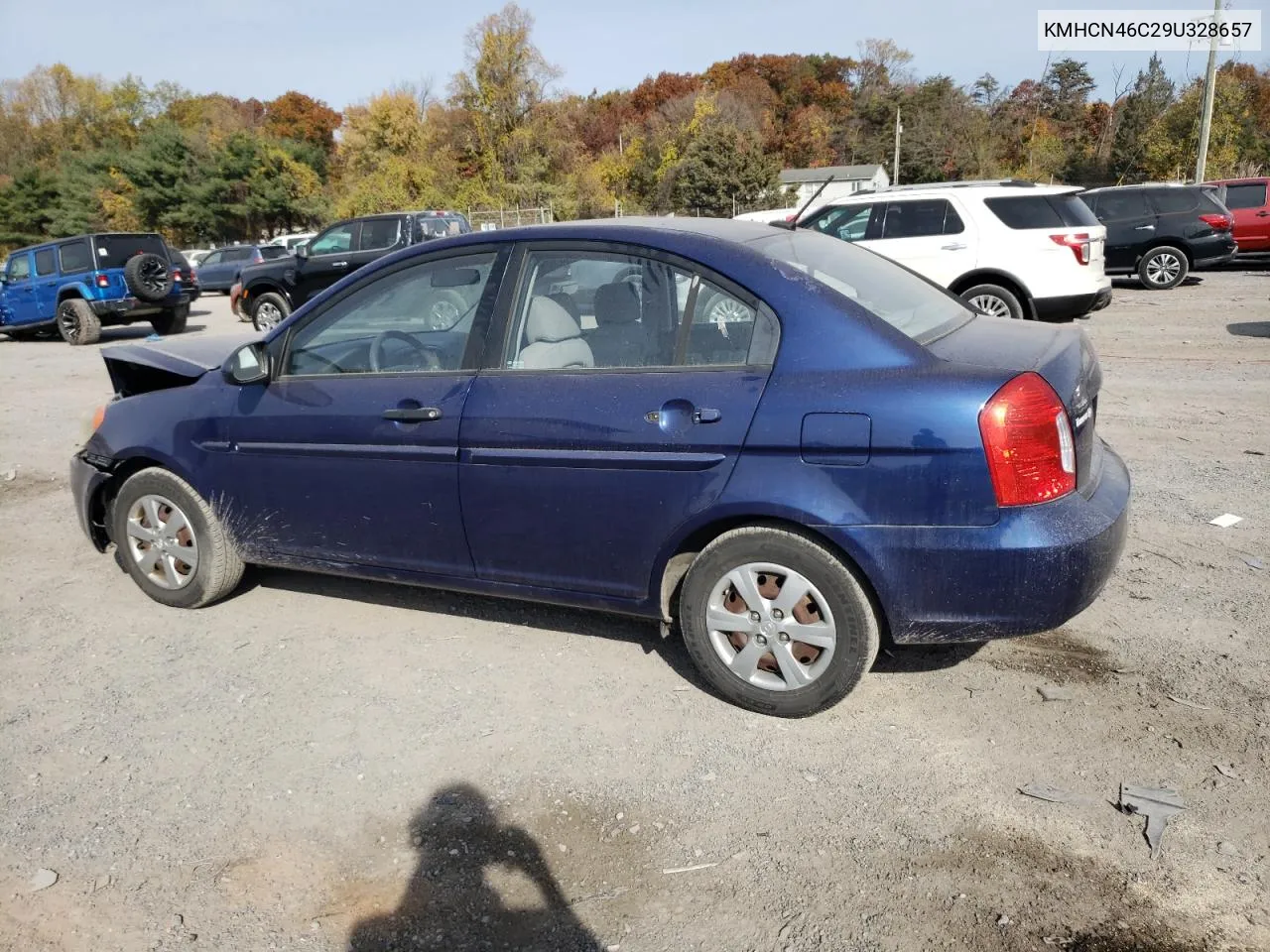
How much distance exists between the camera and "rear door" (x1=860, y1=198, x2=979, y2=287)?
35.9 feet

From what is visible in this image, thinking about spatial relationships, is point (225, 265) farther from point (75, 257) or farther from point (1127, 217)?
point (1127, 217)

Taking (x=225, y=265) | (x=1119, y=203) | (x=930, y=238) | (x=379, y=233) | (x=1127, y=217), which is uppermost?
(x=1119, y=203)

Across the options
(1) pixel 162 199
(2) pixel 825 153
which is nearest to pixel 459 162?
(1) pixel 162 199

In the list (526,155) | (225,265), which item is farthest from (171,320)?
(526,155)

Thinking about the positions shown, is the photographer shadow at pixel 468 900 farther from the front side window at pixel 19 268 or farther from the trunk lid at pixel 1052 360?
the front side window at pixel 19 268

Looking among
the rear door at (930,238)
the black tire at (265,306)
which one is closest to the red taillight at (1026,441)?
the rear door at (930,238)

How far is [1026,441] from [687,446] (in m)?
1.06

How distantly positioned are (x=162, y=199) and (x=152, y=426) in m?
57.9

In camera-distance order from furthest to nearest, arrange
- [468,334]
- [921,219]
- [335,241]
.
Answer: [335,241]
[921,219]
[468,334]

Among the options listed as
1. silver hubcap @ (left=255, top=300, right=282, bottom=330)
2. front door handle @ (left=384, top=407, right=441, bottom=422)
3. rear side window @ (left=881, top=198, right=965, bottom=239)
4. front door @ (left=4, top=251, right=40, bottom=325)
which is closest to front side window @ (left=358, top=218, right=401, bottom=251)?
silver hubcap @ (left=255, top=300, right=282, bottom=330)

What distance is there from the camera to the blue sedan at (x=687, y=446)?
9.86 ft

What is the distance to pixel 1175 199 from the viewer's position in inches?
625

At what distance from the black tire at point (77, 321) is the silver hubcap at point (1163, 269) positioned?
1769cm

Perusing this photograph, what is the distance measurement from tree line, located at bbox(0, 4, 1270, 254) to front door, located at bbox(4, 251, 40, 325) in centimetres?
3080
